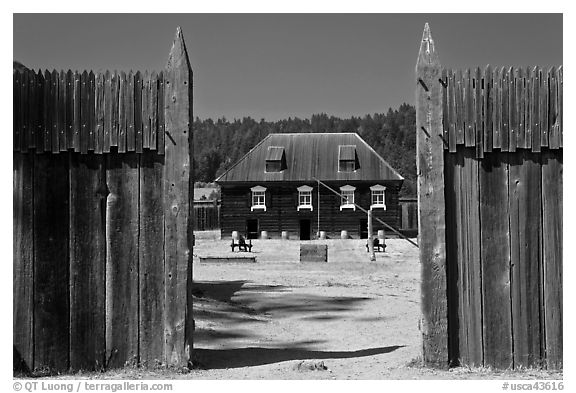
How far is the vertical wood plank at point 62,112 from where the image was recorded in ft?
21.4

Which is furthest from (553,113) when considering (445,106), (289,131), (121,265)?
(289,131)

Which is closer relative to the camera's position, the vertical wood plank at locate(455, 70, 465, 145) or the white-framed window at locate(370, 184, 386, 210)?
the vertical wood plank at locate(455, 70, 465, 145)

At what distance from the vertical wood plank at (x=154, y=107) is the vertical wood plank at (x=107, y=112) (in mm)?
425

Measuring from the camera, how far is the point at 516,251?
21.5 feet

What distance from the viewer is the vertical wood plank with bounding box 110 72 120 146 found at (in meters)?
6.54

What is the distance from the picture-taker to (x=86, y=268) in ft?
21.5

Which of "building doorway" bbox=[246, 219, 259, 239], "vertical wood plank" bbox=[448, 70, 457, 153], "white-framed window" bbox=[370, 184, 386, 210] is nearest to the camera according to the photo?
"vertical wood plank" bbox=[448, 70, 457, 153]

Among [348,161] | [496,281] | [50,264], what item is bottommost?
[496,281]

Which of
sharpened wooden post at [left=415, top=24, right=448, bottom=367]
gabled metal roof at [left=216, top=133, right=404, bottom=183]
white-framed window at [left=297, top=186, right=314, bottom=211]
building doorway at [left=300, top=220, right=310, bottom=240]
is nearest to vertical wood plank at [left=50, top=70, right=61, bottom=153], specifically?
sharpened wooden post at [left=415, top=24, right=448, bottom=367]

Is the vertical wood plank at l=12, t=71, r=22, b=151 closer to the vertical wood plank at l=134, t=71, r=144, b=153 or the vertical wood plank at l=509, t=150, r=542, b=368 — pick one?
the vertical wood plank at l=134, t=71, r=144, b=153

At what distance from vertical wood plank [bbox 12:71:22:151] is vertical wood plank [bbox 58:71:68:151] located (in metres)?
0.39

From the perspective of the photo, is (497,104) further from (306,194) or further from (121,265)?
(306,194)

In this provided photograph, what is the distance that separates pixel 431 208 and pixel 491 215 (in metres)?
0.64

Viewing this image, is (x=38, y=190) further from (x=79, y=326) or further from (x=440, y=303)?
(x=440, y=303)
